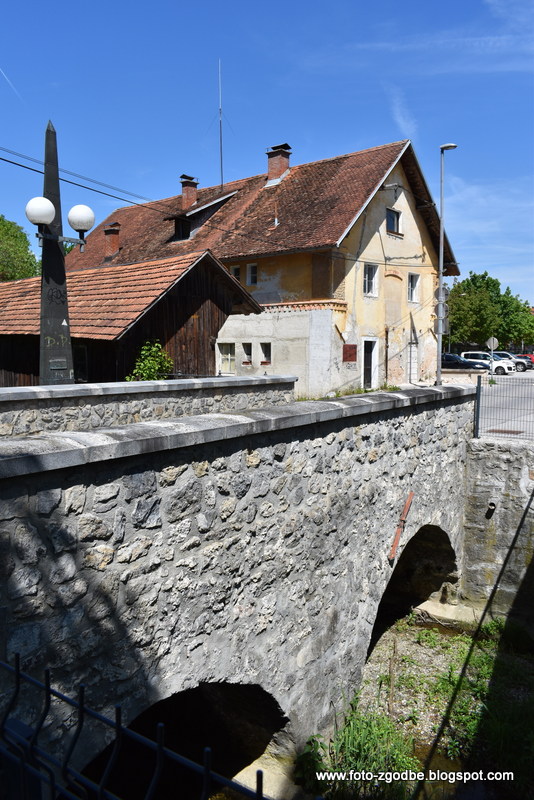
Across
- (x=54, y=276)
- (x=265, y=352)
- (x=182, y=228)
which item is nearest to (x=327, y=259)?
(x=265, y=352)

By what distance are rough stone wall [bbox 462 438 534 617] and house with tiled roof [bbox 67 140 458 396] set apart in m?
9.30

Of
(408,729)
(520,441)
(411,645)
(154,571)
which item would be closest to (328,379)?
(520,441)

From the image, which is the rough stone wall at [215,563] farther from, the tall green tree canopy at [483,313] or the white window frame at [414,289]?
the tall green tree canopy at [483,313]

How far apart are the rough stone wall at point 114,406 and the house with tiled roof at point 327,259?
8626mm

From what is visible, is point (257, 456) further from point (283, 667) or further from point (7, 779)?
point (7, 779)

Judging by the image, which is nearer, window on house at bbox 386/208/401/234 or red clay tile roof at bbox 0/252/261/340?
red clay tile roof at bbox 0/252/261/340

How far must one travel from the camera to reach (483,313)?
145ft

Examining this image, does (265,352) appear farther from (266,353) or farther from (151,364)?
(151,364)

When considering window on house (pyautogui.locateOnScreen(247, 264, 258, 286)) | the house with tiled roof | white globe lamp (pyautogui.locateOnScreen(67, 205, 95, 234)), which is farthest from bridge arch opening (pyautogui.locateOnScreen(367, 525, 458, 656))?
window on house (pyautogui.locateOnScreen(247, 264, 258, 286))

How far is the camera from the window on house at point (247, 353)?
835 inches

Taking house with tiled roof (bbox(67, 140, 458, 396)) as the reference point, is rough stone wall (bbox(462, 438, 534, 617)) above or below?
below

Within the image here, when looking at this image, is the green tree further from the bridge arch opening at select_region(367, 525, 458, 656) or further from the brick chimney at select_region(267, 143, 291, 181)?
the bridge arch opening at select_region(367, 525, 458, 656)

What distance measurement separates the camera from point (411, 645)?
9.76 metres

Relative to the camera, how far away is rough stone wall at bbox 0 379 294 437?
7453 millimetres
